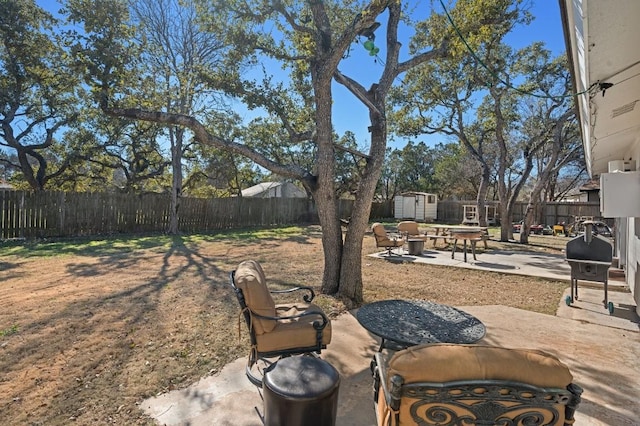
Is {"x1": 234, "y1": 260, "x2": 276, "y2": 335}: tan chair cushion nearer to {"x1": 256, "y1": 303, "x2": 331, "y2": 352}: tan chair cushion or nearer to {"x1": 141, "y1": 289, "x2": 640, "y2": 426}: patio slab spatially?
{"x1": 256, "y1": 303, "x2": 331, "y2": 352}: tan chair cushion

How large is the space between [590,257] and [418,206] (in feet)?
72.0

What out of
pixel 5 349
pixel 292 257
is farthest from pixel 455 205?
pixel 5 349

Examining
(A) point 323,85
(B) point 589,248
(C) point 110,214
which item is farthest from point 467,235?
(C) point 110,214

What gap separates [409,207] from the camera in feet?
89.0

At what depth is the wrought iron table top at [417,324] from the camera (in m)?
2.61

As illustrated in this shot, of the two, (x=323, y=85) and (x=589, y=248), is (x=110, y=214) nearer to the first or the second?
(x=323, y=85)

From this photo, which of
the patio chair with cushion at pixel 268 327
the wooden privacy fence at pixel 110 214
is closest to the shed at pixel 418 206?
the wooden privacy fence at pixel 110 214

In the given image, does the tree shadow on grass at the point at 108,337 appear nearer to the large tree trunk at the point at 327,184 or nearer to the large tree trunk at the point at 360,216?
the large tree trunk at the point at 327,184

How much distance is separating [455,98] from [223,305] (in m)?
11.8

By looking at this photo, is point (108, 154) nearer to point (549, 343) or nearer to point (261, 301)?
point (261, 301)

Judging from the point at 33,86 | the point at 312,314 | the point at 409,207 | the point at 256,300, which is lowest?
the point at 312,314

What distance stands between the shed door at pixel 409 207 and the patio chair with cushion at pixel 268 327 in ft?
82.3

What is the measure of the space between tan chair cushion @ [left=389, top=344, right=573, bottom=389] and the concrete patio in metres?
1.26

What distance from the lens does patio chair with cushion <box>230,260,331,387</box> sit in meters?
2.63
